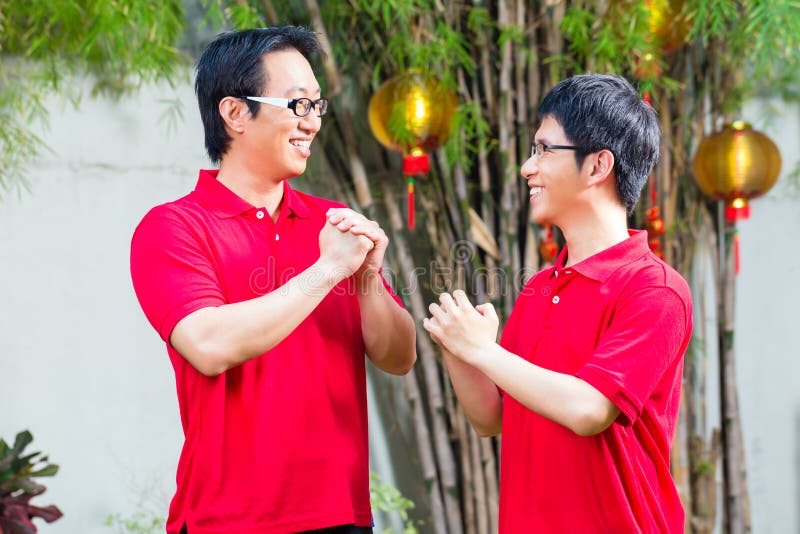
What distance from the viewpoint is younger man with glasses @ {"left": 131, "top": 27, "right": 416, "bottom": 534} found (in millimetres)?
1369

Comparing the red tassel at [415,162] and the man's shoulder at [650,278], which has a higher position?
the red tassel at [415,162]

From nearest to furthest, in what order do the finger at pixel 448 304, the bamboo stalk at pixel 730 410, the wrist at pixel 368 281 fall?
the finger at pixel 448 304, the wrist at pixel 368 281, the bamboo stalk at pixel 730 410

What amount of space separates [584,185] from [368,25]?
5.80 ft

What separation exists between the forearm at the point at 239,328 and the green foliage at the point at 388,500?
5.55ft

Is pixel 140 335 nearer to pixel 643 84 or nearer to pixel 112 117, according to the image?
pixel 112 117

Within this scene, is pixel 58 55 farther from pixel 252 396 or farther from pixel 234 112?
pixel 252 396

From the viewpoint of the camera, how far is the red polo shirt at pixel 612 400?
1.32 metres

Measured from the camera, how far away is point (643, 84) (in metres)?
3.03

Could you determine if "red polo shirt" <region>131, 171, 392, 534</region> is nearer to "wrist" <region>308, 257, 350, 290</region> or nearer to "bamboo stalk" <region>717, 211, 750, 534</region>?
"wrist" <region>308, 257, 350, 290</region>

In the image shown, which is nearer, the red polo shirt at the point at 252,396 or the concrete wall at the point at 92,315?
the red polo shirt at the point at 252,396

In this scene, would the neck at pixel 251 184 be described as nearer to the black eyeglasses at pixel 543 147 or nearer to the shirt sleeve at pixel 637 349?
the black eyeglasses at pixel 543 147

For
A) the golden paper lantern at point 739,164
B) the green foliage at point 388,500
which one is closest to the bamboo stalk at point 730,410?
the golden paper lantern at point 739,164

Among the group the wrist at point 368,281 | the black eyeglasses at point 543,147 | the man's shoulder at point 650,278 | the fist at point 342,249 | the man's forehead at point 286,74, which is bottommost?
the man's shoulder at point 650,278

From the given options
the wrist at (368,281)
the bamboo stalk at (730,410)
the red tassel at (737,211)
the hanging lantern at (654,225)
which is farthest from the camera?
the bamboo stalk at (730,410)
